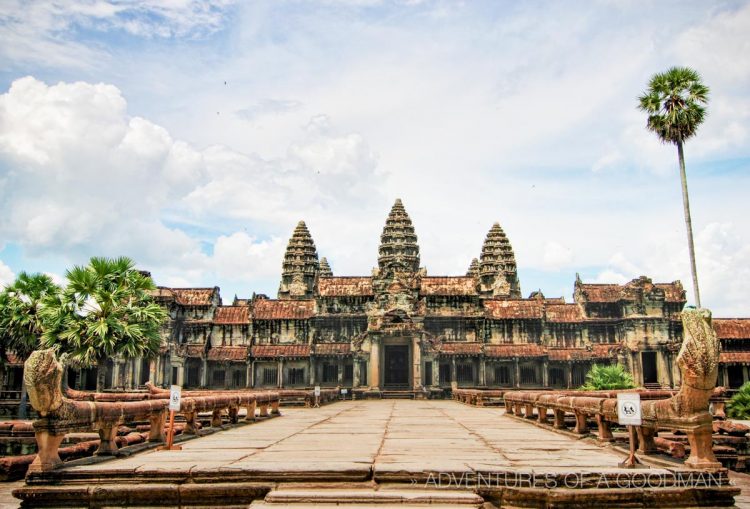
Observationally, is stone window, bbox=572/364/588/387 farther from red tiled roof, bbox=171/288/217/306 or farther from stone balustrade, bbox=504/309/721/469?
stone balustrade, bbox=504/309/721/469

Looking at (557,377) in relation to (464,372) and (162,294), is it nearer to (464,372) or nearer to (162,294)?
(464,372)

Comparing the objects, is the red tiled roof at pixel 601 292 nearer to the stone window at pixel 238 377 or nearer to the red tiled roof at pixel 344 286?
the red tiled roof at pixel 344 286

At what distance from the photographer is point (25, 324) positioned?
109 ft

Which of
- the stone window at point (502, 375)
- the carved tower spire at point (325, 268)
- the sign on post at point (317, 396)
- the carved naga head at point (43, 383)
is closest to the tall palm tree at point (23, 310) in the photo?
the sign on post at point (317, 396)

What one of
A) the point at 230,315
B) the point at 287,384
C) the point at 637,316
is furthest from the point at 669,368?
the point at 230,315

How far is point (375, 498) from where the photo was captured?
7594 mm

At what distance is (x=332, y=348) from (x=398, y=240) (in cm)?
2194

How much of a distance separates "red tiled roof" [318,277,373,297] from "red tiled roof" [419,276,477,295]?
193 inches

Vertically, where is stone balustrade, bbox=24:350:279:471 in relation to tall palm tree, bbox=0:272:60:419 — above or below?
below

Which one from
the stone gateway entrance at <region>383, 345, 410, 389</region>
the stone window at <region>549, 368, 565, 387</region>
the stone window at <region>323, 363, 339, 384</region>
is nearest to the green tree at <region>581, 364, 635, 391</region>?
the stone window at <region>549, 368, 565, 387</region>

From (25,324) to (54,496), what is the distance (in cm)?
2872

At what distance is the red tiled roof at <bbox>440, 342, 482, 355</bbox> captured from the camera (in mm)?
52688

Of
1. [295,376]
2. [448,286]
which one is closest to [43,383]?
[295,376]

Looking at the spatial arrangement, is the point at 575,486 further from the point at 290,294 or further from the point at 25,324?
the point at 290,294
